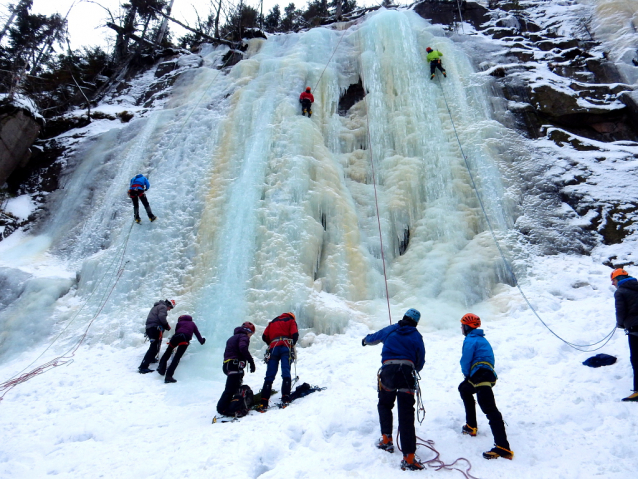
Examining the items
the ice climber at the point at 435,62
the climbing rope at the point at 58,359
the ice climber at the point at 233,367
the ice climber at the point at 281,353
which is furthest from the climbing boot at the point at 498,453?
the ice climber at the point at 435,62

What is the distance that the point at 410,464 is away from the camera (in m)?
3.12

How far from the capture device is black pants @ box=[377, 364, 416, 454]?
3.21 meters

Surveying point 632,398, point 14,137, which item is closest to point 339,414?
point 632,398

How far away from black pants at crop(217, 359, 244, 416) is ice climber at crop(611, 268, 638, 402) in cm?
397

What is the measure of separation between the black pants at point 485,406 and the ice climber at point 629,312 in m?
1.58

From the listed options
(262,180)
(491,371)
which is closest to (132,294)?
(262,180)

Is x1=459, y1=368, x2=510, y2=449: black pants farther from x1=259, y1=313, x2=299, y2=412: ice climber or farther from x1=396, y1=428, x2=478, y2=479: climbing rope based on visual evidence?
x1=259, y1=313, x2=299, y2=412: ice climber

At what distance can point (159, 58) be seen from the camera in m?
16.1

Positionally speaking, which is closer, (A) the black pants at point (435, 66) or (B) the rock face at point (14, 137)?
(B) the rock face at point (14, 137)

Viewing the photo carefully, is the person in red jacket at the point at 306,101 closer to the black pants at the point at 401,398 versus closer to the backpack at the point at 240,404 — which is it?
the backpack at the point at 240,404

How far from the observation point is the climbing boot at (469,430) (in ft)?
11.9

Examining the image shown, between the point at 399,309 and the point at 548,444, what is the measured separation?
3.98m

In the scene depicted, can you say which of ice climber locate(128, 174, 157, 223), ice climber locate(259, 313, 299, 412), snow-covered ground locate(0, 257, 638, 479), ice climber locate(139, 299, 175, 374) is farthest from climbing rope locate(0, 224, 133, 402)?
ice climber locate(259, 313, 299, 412)

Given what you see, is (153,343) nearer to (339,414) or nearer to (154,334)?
(154,334)
